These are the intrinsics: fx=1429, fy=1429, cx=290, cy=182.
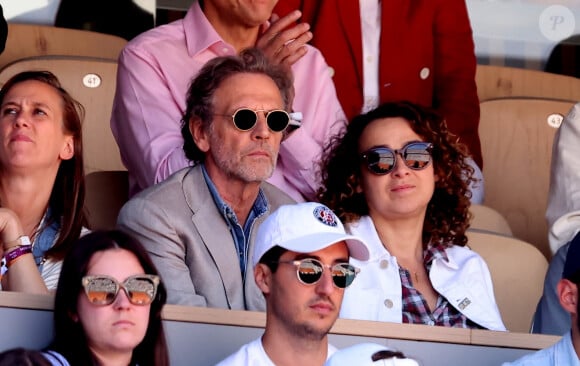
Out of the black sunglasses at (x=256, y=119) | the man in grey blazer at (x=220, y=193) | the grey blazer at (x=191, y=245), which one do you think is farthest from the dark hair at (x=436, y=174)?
the grey blazer at (x=191, y=245)

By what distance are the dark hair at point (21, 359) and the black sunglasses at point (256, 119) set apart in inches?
55.9

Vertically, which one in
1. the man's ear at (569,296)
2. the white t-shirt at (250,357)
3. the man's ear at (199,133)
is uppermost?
the man's ear at (199,133)

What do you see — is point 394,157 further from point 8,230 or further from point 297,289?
point 8,230

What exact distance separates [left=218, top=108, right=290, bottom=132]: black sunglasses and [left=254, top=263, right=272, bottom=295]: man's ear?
0.79 m

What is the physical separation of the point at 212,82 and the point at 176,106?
1.52ft

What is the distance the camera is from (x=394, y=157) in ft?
13.0

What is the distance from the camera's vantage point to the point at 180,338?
130 inches

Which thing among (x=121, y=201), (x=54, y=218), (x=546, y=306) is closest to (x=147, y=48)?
(x=121, y=201)

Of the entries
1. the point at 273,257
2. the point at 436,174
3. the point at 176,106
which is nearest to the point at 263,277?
the point at 273,257

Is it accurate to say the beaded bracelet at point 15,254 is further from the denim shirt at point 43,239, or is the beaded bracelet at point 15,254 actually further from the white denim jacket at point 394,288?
the white denim jacket at point 394,288

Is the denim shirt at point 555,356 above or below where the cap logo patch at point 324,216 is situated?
below

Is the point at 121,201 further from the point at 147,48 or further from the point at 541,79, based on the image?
the point at 541,79

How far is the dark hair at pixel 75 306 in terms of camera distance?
3014 millimetres

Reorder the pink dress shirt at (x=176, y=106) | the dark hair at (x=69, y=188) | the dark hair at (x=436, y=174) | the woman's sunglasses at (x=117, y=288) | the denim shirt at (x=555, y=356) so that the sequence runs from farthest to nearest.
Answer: the pink dress shirt at (x=176, y=106) < the dark hair at (x=436, y=174) < the dark hair at (x=69, y=188) < the denim shirt at (x=555, y=356) < the woman's sunglasses at (x=117, y=288)
